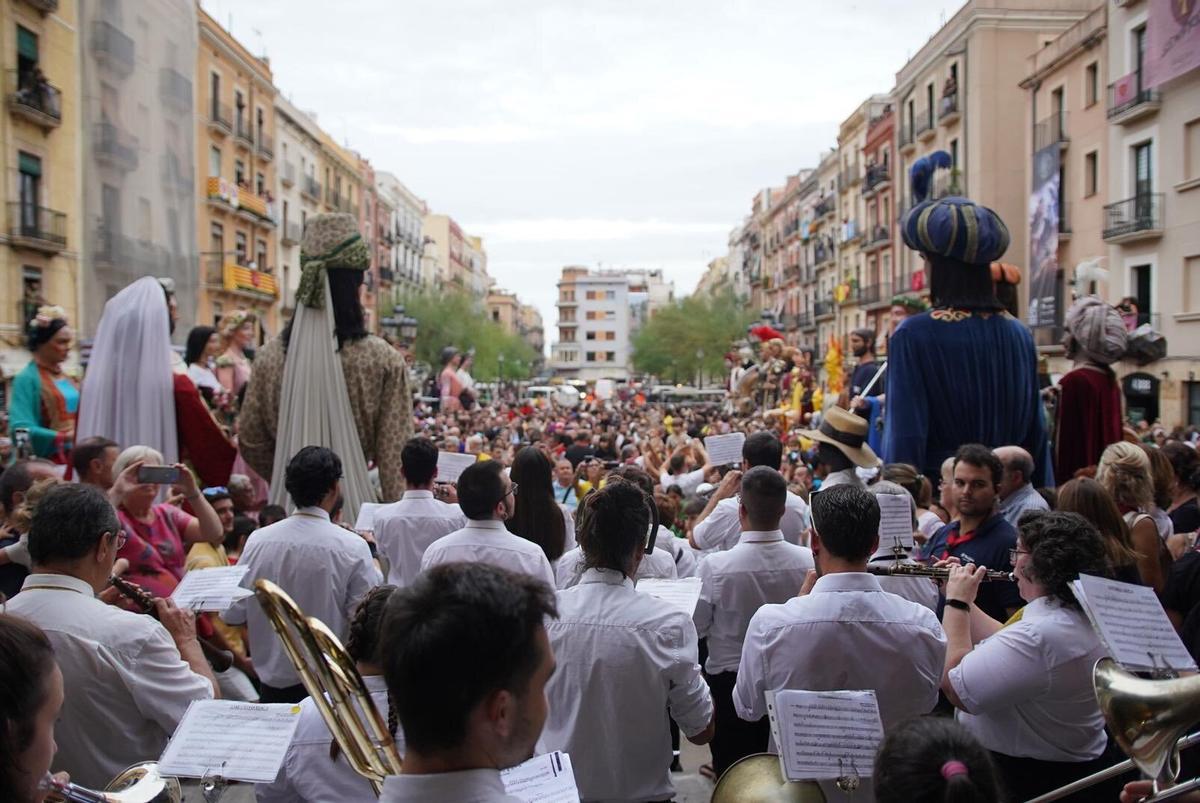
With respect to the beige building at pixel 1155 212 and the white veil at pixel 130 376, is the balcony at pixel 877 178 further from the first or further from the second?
the white veil at pixel 130 376

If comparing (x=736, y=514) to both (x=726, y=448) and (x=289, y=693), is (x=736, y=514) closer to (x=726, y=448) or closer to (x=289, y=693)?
(x=726, y=448)

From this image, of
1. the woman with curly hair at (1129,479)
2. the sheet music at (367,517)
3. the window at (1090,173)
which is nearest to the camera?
the woman with curly hair at (1129,479)

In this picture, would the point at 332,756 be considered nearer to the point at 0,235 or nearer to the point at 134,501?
the point at 134,501

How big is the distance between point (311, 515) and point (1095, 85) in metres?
25.7

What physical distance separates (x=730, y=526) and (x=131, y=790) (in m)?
3.63

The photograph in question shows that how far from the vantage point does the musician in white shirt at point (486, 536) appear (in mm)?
4266

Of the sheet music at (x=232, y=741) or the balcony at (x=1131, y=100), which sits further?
the balcony at (x=1131, y=100)

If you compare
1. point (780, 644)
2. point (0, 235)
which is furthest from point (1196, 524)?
point (0, 235)

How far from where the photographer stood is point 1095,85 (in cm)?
2533

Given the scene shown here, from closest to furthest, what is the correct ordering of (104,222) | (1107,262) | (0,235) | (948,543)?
(948,543) < (104,222) < (0,235) < (1107,262)

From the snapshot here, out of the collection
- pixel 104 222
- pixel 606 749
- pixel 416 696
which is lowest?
pixel 606 749

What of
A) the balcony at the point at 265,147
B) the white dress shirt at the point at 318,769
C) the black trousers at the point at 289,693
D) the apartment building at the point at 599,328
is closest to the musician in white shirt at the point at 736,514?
the black trousers at the point at 289,693

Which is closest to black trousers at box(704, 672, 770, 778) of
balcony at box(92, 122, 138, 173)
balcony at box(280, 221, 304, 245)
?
balcony at box(92, 122, 138, 173)

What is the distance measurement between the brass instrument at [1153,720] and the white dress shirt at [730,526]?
2.95m
